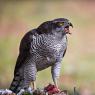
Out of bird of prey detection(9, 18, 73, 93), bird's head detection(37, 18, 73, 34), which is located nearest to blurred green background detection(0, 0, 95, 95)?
bird of prey detection(9, 18, 73, 93)

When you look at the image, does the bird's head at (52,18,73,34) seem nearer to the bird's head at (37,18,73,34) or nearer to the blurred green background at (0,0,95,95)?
the bird's head at (37,18,73,34)

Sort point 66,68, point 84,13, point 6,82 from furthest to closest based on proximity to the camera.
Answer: point 84,13
point 66,68
point 6,82

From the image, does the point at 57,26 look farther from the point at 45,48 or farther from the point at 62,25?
the point at 45,48

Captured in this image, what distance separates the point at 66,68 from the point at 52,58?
15.0 ft

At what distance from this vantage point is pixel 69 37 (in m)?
15.2

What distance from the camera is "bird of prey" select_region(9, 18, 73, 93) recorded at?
31.3 feet

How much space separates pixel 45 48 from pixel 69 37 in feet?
18.6

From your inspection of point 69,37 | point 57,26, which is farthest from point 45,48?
point 69,37

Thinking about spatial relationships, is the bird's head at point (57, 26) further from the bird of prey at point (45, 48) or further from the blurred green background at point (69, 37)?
the blurred green background at point (69, 37)

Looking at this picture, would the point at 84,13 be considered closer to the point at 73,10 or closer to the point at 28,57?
the point at 73,10

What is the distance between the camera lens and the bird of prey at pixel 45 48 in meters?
9.55

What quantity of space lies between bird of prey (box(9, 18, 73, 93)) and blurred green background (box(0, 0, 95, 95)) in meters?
2.62

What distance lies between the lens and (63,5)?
55.5 feet

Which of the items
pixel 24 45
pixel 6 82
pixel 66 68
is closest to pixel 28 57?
pixel 24 45
